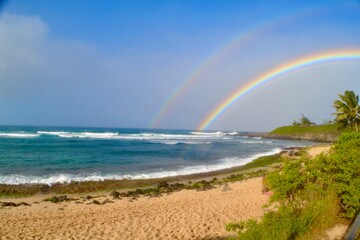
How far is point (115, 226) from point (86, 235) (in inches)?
43.5

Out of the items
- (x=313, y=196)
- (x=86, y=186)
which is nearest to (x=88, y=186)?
(x=86, y=186)

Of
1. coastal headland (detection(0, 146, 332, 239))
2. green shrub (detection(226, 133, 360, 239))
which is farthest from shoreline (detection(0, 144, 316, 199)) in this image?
green shrub (detection(226, 133, 360, 239))

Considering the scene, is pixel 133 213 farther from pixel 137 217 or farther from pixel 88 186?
pixel 88 186

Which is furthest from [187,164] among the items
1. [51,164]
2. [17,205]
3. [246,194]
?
[17,205]

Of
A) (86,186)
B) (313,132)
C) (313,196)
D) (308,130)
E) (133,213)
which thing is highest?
(308,130)

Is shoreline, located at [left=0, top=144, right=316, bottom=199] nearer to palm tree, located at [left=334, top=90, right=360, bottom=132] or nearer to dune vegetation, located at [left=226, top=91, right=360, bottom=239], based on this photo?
dune vegetation, located at [left=226, top=91, right=360, bottom=239]

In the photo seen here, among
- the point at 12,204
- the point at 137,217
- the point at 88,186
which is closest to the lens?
the point at 137,217

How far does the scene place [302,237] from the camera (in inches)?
215

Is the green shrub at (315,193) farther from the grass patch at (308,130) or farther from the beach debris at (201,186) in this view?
the grass patch at (308,130)

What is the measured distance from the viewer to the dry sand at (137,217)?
28.2 feet

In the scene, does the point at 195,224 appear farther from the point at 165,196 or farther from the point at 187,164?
the point at 187,164

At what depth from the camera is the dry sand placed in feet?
28.2

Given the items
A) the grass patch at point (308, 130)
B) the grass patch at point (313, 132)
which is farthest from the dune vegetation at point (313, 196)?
the grass patch at point (308, 130)

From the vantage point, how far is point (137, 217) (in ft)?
34.5
